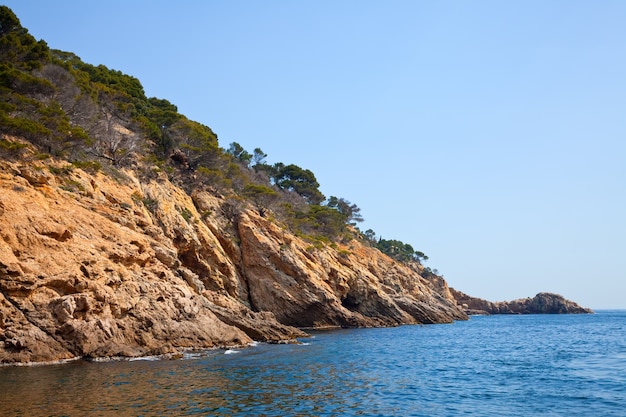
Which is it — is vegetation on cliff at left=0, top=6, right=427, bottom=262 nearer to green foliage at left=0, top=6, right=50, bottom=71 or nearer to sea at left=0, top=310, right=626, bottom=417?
green foliage at left=0, top=6, right=50, bottom=71

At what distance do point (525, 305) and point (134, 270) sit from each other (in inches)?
4858

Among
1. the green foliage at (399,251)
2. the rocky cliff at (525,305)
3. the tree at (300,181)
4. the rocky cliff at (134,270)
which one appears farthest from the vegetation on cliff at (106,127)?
the rocky cliff at (525,305)

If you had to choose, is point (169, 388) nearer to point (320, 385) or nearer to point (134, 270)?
point (320, 385)

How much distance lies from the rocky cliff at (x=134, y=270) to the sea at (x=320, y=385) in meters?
2.09

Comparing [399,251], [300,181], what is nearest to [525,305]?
[399,251]

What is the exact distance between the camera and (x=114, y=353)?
25.0 m

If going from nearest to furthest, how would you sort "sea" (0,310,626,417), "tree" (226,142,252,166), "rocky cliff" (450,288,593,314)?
"sea" (0,310,626,417) → "tree" (226,142,252,166) → "rocky cliff" (450,288,593,314)

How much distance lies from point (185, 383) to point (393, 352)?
1697 centimetres

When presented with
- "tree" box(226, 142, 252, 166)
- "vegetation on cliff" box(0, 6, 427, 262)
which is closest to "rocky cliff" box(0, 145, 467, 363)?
"vegetation on cliff" box(0, 6, 427, 262)

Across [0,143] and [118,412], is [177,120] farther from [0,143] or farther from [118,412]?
[118,412]

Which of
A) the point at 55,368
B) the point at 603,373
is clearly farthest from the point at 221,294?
the point at 603,373

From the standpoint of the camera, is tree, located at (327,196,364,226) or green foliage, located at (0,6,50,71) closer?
green foliage, located at (0,6,50,71)

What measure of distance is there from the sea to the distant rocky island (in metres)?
2.83

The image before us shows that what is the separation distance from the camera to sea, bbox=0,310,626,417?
15516 millimetres
